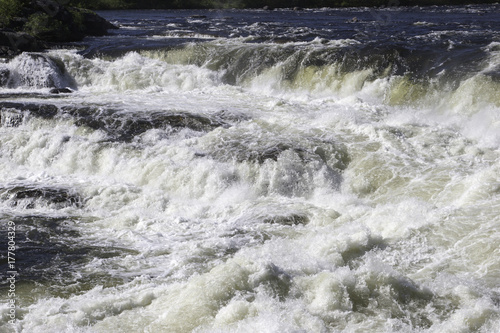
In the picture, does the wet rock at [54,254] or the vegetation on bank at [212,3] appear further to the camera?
the vegetation on bank at [212,3]

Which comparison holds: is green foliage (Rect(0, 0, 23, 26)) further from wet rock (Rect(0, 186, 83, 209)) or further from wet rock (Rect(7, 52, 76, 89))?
wet rock (Rect(0, 186, 83, 209))

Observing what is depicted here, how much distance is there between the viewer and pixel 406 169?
33.3 ft

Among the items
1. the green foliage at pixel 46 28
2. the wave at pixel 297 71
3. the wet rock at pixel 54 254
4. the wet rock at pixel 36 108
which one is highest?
the green foliage at pixel 46 28

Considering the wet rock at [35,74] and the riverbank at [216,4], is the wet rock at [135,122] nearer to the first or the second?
the wet rock at [35,74]

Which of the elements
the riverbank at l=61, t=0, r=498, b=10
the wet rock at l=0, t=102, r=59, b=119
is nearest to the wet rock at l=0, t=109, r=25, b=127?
the wet rock at l=0, t=102, r=59, b=119

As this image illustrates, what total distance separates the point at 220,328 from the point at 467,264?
11.5ft

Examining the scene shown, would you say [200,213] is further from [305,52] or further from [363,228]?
→ [305,52]

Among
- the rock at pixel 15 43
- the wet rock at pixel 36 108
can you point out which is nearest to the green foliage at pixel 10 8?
the rock at pixel 15 43

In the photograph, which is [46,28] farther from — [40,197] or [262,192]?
[262,192]

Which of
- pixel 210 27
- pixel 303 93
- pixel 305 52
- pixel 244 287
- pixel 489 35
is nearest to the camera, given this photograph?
pixel 244 287

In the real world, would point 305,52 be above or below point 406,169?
above

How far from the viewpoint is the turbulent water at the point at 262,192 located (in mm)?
6324

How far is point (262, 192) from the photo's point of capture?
33.6 ft

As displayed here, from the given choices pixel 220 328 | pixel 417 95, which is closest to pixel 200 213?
pixel 220 328
